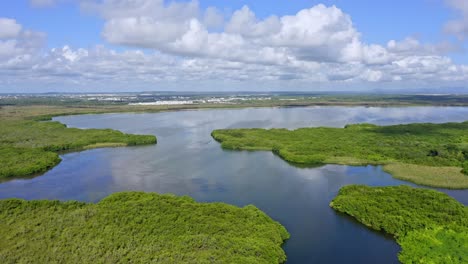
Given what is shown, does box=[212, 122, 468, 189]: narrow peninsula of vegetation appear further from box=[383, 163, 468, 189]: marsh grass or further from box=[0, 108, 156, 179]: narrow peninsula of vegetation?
box=[0, 108, 156, 179]: narrow peninsula of vegetation

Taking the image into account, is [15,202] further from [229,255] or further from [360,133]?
[360,133]

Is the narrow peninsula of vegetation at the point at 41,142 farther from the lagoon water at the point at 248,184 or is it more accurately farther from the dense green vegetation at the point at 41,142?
the lagoon water at the point at 248,184

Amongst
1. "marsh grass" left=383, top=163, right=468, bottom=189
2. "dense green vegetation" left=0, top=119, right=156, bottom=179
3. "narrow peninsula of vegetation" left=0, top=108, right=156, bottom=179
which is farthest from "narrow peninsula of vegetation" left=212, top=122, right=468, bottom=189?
"narrow peninsula of vegetation" left=0, top=108, right=156, bottom=179

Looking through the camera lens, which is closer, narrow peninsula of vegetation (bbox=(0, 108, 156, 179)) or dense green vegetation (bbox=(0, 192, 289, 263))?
dense green vegetation (bbox=(0, 192, 289, 263))

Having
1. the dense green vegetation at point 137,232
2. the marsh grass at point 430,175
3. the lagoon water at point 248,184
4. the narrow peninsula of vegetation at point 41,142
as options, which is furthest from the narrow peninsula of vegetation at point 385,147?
the dense green vegetation at point 137,232

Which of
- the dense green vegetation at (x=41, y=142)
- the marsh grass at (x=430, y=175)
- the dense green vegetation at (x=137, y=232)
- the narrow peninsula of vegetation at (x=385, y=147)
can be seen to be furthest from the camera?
the dense green vegetation at (x=41, y=142)

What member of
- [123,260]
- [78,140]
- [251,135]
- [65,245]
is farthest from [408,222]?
[78,140]

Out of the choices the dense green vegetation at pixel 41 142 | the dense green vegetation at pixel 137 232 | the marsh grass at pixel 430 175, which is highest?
the dense green vegetation at pixel 41 142
